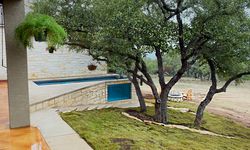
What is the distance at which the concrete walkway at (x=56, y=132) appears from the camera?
4.61 m

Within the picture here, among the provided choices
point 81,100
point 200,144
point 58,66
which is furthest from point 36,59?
point 200,144

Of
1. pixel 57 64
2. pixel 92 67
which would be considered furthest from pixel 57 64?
pixel 92 67

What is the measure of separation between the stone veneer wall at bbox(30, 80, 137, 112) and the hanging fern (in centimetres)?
263

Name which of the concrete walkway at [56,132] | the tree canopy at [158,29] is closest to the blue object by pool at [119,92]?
the tree canopy at [158,29]

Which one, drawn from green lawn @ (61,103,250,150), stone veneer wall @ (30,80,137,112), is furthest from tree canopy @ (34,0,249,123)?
green lawn @ (61,103,250,150)

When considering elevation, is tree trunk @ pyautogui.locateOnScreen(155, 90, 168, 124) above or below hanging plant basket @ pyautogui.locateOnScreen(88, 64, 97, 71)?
below

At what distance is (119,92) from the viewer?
404 inches

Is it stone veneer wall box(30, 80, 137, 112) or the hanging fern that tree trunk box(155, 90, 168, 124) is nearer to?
stone veneer wall box(30, 80, 137, 112)

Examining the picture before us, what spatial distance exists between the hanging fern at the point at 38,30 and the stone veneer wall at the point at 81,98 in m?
2.63

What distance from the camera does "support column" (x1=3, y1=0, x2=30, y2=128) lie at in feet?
16.8

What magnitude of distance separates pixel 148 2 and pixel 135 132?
3.81m

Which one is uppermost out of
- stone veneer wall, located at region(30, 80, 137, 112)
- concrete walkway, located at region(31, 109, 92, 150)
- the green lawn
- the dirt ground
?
stone veneer wall, located at region(30, 80, 137, 112)

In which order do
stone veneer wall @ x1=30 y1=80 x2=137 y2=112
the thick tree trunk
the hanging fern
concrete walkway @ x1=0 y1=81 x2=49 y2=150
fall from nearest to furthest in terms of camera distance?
concrete walkway @ x1=0 y1=81 x2=49 y2=150 → the hanging fern → stone veneer wall @ x1=30 y1=80 x2=137 y2=112 → the thick tree trunk

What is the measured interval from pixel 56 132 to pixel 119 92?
5091 mm
